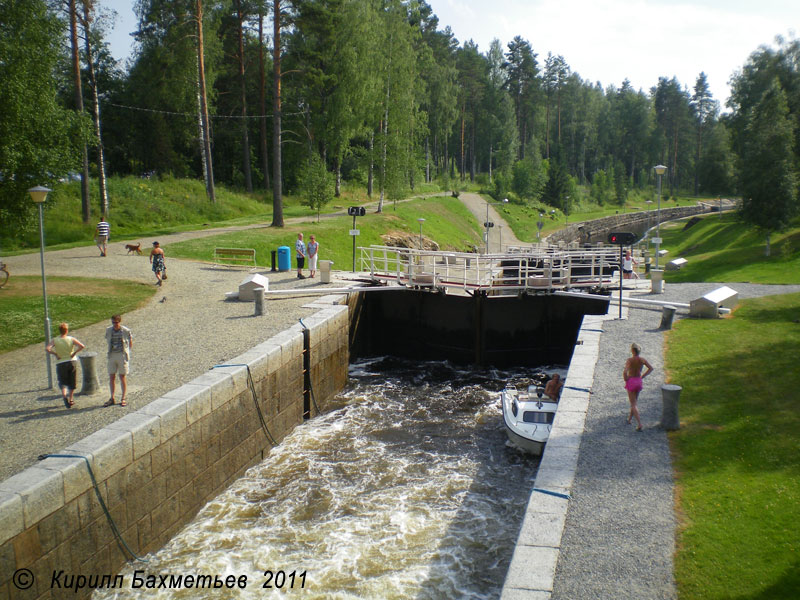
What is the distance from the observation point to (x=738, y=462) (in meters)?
9.09

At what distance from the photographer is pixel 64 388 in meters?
10.6

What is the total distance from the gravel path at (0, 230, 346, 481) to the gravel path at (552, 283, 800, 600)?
6830 mm

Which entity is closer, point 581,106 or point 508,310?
point 508,310

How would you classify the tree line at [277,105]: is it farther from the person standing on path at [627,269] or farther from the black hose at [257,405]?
the person standing on path at [627,269]

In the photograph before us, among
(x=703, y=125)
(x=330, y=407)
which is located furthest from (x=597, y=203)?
(x=330, y=407)

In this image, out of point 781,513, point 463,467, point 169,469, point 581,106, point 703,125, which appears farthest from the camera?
point 703,125

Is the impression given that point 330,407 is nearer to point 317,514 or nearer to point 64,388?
point 317,514

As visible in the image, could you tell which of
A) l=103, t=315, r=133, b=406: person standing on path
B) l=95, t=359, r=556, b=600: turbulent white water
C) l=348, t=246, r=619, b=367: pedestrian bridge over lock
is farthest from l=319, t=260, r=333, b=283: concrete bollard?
l=103, t=315, r=133, b=406: person standing on path

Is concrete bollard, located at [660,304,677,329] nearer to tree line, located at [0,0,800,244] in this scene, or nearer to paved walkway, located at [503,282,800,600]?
paved walkway, located at [503,282,800,600]

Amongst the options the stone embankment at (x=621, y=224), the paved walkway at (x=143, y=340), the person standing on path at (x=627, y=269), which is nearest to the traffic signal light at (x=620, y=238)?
the paved walkway at (x=143, y=340)

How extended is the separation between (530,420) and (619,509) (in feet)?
17.4

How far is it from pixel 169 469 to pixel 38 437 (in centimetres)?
185

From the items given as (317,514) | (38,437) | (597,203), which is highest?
(597,203)

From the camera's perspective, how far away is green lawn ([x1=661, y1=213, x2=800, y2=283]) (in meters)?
27.9
